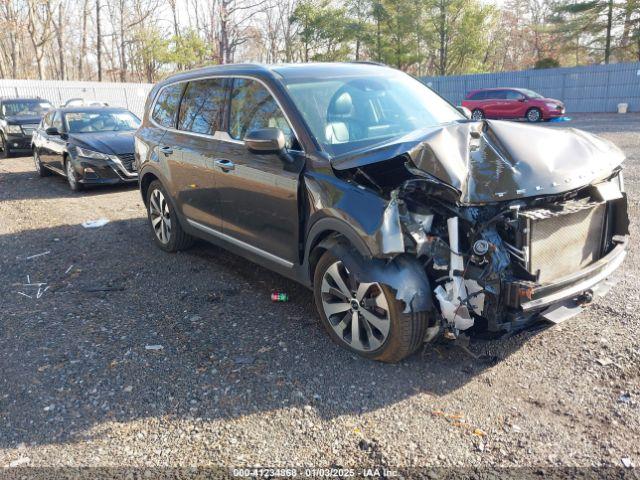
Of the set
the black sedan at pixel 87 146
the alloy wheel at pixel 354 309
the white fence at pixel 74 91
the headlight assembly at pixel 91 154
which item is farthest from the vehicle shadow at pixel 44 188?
the white fence at pixel 74 91

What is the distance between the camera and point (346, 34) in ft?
135

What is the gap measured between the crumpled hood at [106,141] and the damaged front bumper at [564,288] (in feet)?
28.3

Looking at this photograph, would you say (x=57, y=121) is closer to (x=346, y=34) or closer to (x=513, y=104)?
(x=513, y=104)

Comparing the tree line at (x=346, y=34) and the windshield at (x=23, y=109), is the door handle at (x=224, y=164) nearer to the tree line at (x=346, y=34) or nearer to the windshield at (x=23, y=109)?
the windshield at (x=23, y=109)

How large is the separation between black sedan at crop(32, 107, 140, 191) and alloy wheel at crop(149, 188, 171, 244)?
12.7 ft

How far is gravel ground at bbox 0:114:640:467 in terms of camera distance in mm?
2879

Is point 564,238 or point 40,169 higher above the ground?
point 564,238

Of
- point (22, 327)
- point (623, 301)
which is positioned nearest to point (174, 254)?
point (22, 327)

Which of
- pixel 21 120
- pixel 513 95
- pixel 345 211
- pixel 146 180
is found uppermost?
pixel 513 95

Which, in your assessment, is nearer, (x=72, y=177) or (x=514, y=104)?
(x=72, y=177)

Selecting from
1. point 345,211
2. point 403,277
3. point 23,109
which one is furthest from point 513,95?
point 403,277

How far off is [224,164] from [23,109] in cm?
1500

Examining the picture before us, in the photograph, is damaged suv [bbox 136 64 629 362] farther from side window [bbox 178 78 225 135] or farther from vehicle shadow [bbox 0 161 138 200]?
vehicle shadow [bbox 0 161 138 200]

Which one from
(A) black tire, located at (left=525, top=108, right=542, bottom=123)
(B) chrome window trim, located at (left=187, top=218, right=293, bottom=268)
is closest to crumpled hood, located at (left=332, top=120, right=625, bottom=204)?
(B) chrome window trim, located at (left=187, top=218, right=293, bottom=268)
